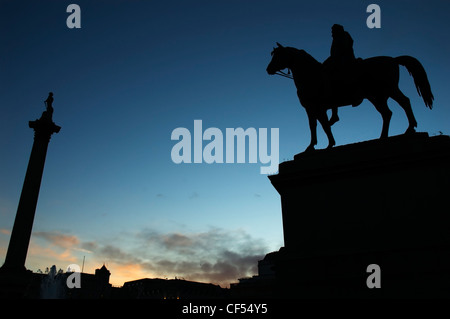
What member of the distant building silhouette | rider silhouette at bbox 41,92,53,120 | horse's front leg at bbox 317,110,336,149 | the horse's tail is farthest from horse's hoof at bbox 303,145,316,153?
the distant building silhouette

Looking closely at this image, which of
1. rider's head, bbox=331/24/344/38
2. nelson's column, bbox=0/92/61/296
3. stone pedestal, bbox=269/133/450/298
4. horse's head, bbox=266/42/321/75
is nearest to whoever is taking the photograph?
stone pedestal, bbox=269/133/450/298

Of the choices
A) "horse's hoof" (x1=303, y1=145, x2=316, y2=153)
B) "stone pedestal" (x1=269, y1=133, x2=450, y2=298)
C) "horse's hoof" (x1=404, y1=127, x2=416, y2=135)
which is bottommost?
"stone pedestal" (x1=269, y1=133, x2=450, y2=298)

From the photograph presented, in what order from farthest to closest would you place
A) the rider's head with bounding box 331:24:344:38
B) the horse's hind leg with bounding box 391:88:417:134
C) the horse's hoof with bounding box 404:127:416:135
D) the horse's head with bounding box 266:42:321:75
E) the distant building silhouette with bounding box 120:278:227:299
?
the distant building silhouette with bounding box 120:278:227:299 < the horse's head with bounding box 266:42:321:75 < the rider's head with bounding box 331:24:344:38 < the horse's hind leg with bounding box 391:88:417:134 < the horse's hoof with bounding box 404:127:416:135

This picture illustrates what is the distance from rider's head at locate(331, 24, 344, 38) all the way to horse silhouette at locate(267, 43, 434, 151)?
904 millimetres

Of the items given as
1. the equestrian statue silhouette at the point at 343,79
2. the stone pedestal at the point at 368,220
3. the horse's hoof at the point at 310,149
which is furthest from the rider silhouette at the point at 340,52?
the stone pedestal at the point at 368,220

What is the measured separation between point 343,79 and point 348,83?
167 mm

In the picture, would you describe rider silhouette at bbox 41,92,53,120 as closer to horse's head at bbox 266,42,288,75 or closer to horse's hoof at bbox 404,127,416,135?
horse's head at bbox 266,42,288,75

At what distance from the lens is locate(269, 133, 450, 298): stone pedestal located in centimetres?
621

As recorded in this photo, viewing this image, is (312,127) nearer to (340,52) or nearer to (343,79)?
(343,79)

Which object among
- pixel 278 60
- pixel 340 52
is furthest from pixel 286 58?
pixel 340 52

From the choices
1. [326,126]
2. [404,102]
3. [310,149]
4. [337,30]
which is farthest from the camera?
[337,30]

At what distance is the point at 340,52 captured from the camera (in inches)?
345

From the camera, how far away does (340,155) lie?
7699 mm
